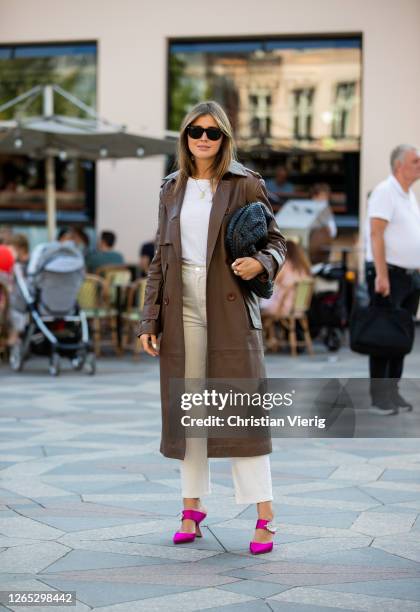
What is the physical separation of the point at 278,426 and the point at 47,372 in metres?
8.74

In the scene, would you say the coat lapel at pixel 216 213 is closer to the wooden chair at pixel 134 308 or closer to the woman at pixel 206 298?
the woman at pixel 206 298

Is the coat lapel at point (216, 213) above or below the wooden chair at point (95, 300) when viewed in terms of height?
above

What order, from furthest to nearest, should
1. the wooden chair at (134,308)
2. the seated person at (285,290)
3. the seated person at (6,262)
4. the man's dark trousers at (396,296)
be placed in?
1. the seated person at (285,290)
2. the wooden chair at (134,308)
3. the seated person at (6,262)
4. the man's dark trousers at (396,296)

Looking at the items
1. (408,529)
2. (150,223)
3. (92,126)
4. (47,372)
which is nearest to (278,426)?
(408,529)

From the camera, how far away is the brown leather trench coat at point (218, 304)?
5.06 metres

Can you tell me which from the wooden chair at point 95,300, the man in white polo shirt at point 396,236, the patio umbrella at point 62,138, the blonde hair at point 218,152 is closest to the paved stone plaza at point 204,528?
the man in white polo shirt at point 396,236

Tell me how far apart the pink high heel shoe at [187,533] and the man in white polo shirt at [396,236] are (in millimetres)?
3853

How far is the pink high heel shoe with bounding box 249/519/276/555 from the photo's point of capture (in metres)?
5.03

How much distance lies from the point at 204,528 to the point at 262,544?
528 millimetres

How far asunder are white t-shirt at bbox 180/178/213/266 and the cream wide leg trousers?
45 mm

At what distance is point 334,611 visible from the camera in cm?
419

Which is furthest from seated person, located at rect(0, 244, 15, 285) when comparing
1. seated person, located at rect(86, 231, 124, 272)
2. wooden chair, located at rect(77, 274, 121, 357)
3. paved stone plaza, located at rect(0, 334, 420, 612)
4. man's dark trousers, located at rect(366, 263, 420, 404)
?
man's dark trousers, located at rect(366, 263, 420, 404)

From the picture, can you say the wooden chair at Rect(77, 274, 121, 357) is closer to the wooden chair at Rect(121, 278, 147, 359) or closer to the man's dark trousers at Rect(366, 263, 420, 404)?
the wooden chair at Rect(121, 278, 147, 359)

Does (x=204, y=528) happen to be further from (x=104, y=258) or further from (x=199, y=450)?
(x=104, y=258)
